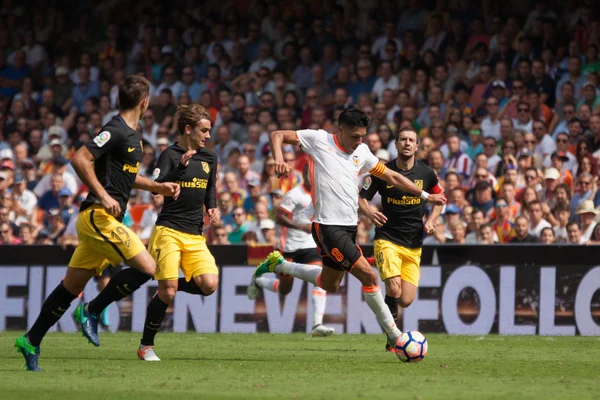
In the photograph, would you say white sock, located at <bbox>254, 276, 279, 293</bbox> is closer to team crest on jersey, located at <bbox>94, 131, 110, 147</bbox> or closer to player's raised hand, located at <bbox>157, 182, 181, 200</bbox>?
player's raised hand, located at <bbox>157, 182, 181, 200</bbox>

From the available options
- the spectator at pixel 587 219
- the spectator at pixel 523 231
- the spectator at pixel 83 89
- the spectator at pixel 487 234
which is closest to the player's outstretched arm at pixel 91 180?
the spectator at pixel 487 234

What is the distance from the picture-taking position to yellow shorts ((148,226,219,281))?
1020 centimetres

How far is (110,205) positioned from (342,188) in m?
2.56

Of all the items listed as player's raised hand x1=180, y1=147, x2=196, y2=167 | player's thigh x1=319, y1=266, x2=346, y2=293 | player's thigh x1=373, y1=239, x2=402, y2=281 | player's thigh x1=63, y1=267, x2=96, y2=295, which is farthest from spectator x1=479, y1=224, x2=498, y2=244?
player's thigh x1=63, y1=267, x2=96, y2=295

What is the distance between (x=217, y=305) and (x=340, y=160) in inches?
220

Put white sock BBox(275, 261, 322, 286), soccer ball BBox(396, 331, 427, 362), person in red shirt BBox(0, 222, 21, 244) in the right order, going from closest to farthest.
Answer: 1. soccer ball BBox(396, 331, 427, 362)
2. white sock BBox(275, 261, 322, 286)
3. person in red shirt BBox(0, 222, 21, 244)

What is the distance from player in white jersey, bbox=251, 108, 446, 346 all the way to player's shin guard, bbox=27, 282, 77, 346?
235 centimetres

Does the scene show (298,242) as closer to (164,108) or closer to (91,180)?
(91,180)

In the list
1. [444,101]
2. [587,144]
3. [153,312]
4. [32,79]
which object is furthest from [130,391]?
[32,79]

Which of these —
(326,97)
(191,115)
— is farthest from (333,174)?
(326,97)

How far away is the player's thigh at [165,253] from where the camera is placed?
1017 centimetres

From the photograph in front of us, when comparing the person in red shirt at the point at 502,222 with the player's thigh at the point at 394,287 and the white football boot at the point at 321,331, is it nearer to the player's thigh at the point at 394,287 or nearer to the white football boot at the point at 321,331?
the white football boot at the point at 321,331

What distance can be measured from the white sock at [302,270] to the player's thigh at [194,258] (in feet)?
6.31

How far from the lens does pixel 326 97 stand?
20250mm
